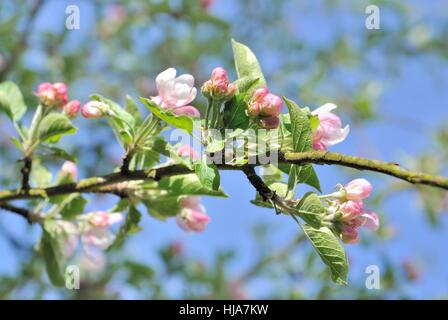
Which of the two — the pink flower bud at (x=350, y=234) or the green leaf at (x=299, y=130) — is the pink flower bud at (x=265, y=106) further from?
the pink flower bud at (x=350, y=234)

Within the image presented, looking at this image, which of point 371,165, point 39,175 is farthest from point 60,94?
point 371,165

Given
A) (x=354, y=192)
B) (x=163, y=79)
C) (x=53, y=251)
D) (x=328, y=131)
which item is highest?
(x=163, y=79)

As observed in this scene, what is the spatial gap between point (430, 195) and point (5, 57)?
6.97ft

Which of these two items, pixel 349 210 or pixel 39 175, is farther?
pixel 39 175

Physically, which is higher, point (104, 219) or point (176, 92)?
point (176, 92)

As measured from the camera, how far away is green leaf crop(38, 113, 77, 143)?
121cm

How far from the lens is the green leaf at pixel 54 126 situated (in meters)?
1.21

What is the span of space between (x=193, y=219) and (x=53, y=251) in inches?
13.3

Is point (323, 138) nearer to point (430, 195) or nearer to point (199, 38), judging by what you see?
point (430, 195)

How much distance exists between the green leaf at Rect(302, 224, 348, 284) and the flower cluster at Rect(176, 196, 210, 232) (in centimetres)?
37

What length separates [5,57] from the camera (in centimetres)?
258

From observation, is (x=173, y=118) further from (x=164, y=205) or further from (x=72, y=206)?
(x=72, y=206)

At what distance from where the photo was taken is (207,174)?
939mm

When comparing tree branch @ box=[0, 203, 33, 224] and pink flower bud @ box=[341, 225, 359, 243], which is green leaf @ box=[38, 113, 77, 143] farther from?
pink flower bud @ box=[341, 225, 359, 243]
